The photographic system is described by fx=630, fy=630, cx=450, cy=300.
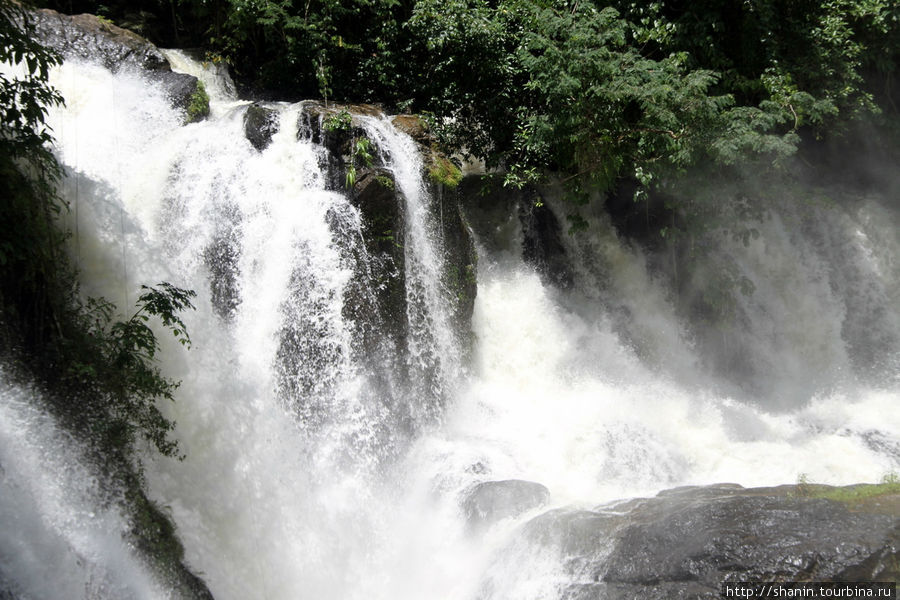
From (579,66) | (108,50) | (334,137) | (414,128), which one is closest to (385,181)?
(334,137)

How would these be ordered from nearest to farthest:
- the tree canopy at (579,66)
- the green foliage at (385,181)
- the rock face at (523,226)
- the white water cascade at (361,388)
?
the white water cascade at (361,388), the green foliage at (385,181), the tree canopy at (579,66), the rock face at (523,226)

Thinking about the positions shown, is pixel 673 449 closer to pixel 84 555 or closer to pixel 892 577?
pixel 892 577

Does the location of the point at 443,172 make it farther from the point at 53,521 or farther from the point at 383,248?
the point at 53,521

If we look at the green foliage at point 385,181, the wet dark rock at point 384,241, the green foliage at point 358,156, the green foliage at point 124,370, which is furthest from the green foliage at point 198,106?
the green foliage at point 124,370

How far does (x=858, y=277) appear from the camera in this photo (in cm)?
979

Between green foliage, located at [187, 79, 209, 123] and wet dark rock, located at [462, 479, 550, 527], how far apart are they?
622cm

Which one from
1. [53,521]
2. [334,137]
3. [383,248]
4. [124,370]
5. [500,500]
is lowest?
[500,500]

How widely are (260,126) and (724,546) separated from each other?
275 inches

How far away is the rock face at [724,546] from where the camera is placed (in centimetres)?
420

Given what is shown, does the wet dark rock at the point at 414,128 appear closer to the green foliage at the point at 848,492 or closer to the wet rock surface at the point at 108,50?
the wet rock surface at the point at 108,50

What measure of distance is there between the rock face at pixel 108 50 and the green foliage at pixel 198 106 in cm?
5

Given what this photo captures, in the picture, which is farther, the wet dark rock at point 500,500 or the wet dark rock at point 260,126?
the wet dark rock at point 260,126

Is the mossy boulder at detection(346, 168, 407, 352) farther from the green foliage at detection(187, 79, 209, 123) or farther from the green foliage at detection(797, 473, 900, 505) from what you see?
the green foliage at detection(797, 473, 900, 505)

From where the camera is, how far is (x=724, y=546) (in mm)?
4496
